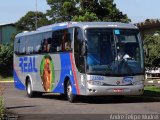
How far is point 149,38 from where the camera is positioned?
104 ft

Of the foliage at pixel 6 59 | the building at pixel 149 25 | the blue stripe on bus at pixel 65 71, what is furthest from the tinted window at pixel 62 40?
the foliage at pixel 6 59

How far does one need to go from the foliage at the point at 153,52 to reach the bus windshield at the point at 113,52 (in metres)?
7.63

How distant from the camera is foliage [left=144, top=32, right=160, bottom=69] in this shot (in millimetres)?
30109

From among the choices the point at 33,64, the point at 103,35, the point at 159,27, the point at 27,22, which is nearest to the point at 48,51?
the point at 33,64

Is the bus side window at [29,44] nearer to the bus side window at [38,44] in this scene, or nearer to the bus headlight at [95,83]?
the bus side window at [38,44]

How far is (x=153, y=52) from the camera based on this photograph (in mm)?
30094

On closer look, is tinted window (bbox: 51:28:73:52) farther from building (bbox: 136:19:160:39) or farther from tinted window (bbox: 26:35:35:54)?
building (bbox: 136:19:160:39)

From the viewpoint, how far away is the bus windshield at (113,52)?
69.5 feet

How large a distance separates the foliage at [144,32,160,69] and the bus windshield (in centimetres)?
763

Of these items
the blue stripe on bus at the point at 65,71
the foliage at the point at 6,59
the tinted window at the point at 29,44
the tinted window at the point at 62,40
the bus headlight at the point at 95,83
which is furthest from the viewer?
the foliage at the point at 6,59

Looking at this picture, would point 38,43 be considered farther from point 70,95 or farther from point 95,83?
point 95,83

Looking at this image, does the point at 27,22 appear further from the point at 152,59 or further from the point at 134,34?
the point at 134,34

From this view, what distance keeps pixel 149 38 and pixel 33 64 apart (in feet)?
25.9

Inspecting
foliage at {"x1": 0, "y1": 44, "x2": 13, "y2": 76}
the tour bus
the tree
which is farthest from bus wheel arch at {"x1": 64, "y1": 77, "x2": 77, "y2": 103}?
the tree
